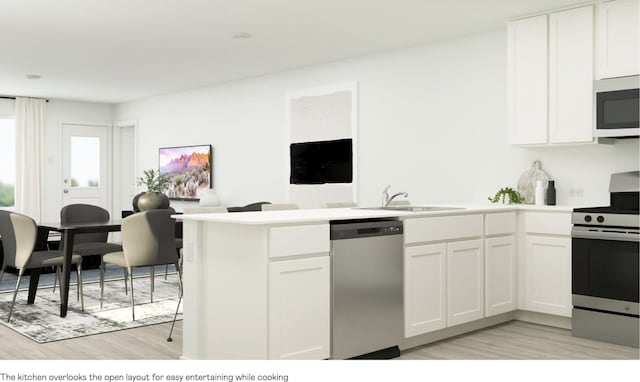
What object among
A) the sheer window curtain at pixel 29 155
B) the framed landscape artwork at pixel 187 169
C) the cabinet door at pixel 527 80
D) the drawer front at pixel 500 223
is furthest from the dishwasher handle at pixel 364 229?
the sheer window curtain at pixel 29 155

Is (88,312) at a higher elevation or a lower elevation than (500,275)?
lower

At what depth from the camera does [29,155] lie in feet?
32.6

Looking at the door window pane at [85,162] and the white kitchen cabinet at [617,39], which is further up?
the white kitchen cabinet at [617,39]

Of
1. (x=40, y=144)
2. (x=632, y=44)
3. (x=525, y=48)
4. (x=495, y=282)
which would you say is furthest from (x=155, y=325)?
(x=40, y=144)

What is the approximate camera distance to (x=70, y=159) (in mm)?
10500

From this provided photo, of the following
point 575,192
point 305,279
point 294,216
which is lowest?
point 305,279

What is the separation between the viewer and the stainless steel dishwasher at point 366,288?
3479 millimetres

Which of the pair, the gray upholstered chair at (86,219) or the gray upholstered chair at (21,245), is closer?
the gray upholstered chair at (21,245)

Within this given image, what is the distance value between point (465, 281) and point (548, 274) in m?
0.74

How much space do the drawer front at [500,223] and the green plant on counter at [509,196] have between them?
0.43 m

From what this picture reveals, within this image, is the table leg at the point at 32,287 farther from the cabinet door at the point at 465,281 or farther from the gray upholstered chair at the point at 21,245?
the cabinet door at the point at 465,281

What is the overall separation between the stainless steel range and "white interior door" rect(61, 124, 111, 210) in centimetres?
852

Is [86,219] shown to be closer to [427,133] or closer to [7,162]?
[427,133]

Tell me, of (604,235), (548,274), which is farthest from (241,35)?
(604,235)
